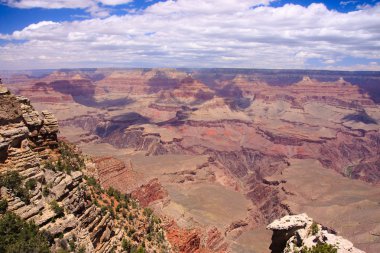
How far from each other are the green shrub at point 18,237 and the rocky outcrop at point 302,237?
1197 cm

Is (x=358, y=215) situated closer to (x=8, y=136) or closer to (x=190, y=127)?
(x=8, y=136)

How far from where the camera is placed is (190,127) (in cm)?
16775

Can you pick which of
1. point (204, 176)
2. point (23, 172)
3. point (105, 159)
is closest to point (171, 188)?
point (204, 176)

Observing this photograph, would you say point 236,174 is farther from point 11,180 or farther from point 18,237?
point 18,237

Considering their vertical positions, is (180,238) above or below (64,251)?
below

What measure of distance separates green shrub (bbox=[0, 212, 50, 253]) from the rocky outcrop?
1197 centimetres

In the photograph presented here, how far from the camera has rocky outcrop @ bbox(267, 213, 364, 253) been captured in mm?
17047

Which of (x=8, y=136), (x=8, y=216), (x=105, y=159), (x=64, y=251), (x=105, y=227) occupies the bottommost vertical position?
(x=105, y=159)

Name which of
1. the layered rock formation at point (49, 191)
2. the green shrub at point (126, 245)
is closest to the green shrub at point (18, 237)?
the layered rock formation at point (49, 191)

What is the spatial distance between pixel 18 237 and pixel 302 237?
13430 millimetres

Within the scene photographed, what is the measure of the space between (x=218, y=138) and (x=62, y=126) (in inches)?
3242

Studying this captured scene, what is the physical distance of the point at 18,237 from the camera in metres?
14.6

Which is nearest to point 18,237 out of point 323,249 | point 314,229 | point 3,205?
point 3,205

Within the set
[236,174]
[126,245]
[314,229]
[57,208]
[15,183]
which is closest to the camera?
[15,183]
